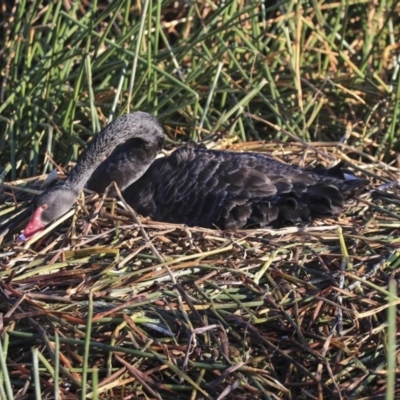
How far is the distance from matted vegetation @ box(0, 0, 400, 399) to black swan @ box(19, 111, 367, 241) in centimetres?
11

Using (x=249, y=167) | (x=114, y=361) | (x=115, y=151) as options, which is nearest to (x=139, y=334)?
(x=114, y=361)

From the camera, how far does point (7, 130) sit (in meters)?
4.98

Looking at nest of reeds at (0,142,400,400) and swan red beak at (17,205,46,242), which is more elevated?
nest of reeds at (0,142,400,400)

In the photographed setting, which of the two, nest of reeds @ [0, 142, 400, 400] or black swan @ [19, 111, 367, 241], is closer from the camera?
nest of reeds @ [0, 142, 400, 400]

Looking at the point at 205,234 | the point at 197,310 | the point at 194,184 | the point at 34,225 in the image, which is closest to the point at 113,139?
the point at 194,184

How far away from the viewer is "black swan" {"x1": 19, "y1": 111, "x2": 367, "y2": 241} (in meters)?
4.02

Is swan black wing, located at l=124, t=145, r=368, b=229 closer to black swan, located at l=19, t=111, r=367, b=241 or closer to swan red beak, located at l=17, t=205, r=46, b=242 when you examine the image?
black swan, located at l=19, t=111, r=367, b=241

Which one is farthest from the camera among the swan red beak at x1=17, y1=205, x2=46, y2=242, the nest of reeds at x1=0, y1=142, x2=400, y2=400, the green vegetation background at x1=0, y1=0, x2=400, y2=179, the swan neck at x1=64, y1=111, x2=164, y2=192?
the green vegetation background at x1=0, y1=0, x2=400, y2=179

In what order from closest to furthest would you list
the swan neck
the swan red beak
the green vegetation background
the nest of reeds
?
the nest of reeds
the swan red beak
the swan neck
the green vegetation background

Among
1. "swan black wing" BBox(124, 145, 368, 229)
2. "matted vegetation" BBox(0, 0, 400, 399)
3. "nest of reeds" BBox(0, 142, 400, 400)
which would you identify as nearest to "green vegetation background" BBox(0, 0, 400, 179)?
"matted vegetation" BBox(0, 0, 400, 399)

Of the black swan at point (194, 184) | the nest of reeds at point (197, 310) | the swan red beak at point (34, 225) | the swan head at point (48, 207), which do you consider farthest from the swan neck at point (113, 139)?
the nest of reeds at point (197, 310)

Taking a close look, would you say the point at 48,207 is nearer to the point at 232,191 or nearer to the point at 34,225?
the point at 34,225

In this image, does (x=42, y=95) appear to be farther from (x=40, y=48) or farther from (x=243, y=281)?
(x=243, y=281)

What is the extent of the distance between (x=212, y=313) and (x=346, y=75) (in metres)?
2.44
